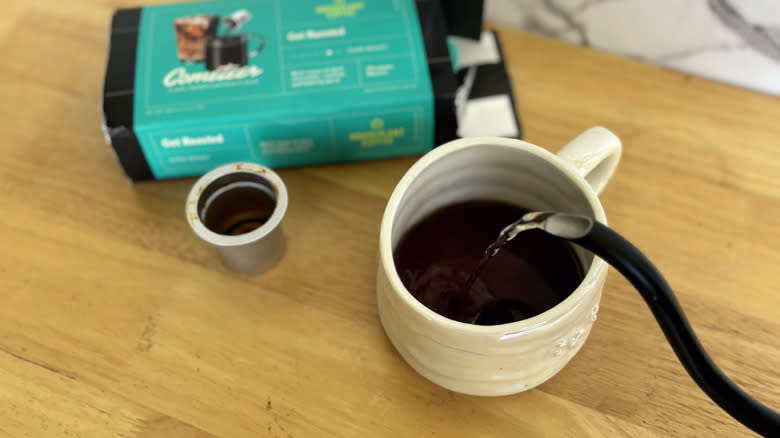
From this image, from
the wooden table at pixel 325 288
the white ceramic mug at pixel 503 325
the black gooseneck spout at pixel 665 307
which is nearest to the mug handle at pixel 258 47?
the wooden table at pixel 325 288

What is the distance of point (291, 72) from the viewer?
0.56 m

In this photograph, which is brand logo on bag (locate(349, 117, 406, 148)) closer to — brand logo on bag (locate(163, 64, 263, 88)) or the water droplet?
brand logo on bag (locate(163, 64, 263, 88))

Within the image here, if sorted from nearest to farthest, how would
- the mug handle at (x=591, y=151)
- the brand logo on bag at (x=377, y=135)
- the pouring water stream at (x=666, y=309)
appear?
the pouring water stream at (x=666, y=309), the mug handle at (x=591, y=151), the brand logo on bag at (x=377, y=135)

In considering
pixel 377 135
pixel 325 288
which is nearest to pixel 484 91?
pixel 377 135

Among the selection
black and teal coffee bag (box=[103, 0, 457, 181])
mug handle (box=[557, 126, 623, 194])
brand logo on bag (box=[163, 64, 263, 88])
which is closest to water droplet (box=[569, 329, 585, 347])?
mug handle (box=[557, 126, 623, 194])

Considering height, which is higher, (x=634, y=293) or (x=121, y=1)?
(x=121, y=1)

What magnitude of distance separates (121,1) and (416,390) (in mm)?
512

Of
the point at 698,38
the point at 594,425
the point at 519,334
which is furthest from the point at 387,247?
the point at 698,38

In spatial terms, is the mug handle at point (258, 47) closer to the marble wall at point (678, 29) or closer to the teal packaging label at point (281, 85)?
the teal packaging label at point (281, 85)

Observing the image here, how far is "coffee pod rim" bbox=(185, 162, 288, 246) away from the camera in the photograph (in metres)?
0.47

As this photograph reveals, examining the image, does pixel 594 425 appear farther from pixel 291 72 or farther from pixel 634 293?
pixel 291 72

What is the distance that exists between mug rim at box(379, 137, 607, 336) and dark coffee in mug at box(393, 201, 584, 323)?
0.17 feet

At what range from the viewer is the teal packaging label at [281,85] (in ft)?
1.76

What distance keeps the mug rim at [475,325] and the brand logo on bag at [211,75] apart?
21 cm
